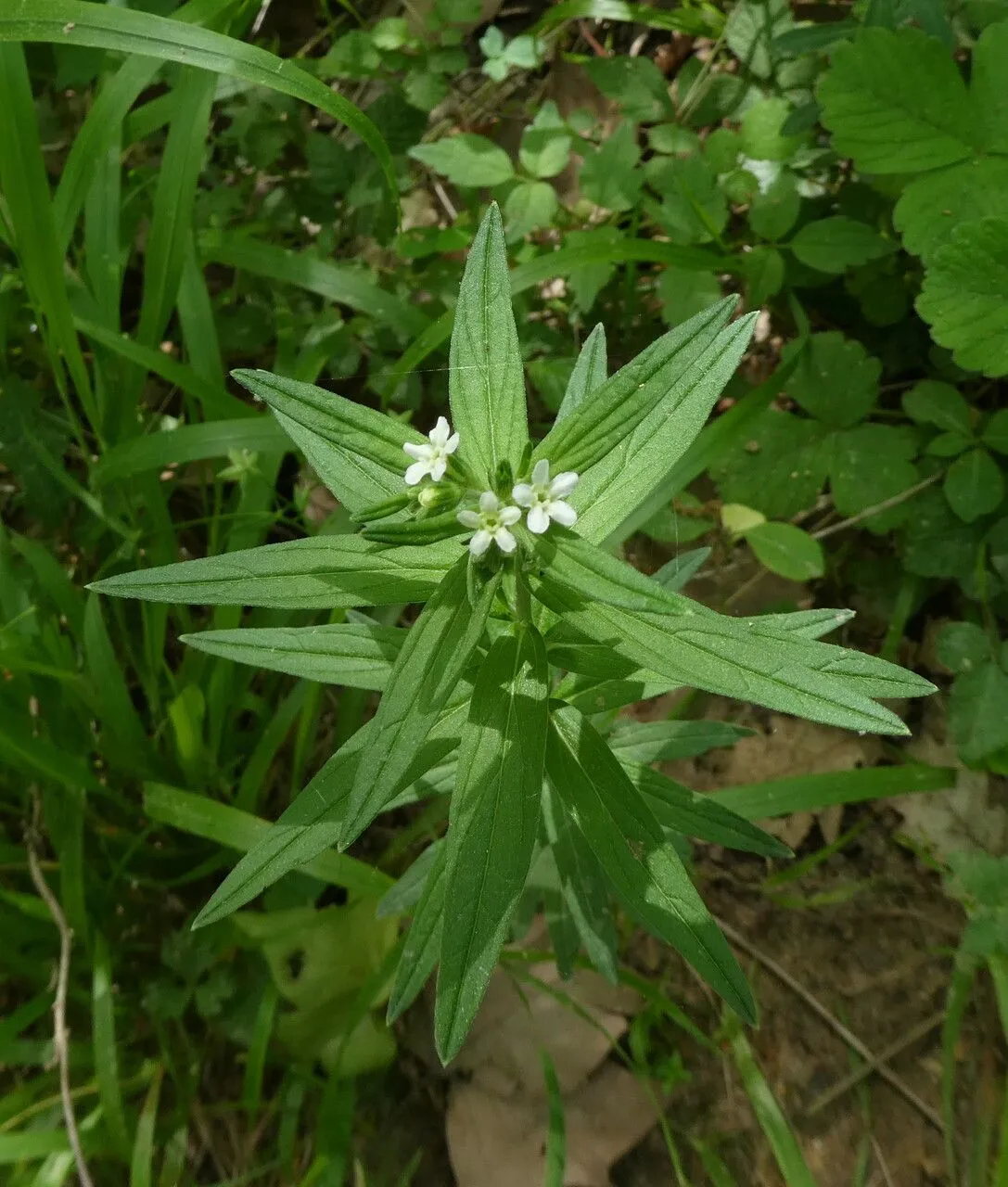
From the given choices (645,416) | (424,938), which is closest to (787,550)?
(645,416)

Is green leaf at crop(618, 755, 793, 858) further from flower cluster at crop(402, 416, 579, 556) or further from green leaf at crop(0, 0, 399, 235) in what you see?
green leaf at crop(0, 0, 399, 235)

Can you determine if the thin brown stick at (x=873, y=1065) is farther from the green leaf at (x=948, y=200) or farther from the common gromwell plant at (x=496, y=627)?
the green leaf at (x=948, y=200)

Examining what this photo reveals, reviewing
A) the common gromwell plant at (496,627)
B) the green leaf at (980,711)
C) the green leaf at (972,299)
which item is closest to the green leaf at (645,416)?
the common gromwell plant at (496,627)

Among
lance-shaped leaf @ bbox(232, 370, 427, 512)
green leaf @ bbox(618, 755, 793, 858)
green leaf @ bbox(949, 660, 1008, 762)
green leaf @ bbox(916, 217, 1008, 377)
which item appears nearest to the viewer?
lance-shaped leaf @ bbox(232, 370, 427, 512)

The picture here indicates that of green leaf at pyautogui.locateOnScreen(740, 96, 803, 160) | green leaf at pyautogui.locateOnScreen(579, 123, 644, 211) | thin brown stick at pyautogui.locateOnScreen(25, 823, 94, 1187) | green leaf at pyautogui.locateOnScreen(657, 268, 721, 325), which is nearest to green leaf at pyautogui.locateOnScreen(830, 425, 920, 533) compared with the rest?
green leaf at pyautogui.locateOnScreen(657, 268, 721, 325)

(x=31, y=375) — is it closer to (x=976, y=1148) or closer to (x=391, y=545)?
(x=391, y=545)

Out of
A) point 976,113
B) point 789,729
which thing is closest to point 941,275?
point 976,113

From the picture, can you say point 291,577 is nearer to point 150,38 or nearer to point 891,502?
point 150,38

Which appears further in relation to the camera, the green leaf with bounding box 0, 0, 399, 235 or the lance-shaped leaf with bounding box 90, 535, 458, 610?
the green leaf with bounding box 0, 0, 399, 235

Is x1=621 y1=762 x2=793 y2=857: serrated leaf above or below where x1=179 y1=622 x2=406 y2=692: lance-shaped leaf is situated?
below
